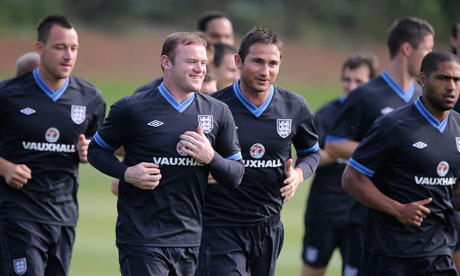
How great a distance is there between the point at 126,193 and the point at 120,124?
0.48 m

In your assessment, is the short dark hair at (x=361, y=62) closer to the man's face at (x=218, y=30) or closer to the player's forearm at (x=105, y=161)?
the man's face at (x=218, y=30)

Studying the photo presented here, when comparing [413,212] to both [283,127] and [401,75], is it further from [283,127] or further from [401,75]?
[401,75]

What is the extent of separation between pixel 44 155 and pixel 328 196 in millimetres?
3781

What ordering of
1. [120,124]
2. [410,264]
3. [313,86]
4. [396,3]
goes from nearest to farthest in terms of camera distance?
[120,124] → [410,264] → [313,86] → [396,3]

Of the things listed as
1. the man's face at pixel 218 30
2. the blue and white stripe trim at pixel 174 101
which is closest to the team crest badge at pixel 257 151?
the blue and white stripe trim at pixel 174 101

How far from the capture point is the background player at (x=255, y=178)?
6.55m

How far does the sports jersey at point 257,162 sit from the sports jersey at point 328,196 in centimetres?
303

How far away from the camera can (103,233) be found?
13.3 m

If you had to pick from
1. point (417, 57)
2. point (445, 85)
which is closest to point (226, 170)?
point (445, 85)

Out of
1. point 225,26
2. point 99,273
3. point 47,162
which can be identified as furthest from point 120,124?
point 99,273

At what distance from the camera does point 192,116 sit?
596 centimetres

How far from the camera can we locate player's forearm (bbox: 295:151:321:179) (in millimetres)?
6780

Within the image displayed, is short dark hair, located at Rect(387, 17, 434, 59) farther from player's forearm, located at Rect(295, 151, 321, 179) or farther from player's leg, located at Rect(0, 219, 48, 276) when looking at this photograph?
player's leg, located at Rect(0, 219, 48, 276)

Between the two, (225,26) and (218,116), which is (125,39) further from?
(218,116)
